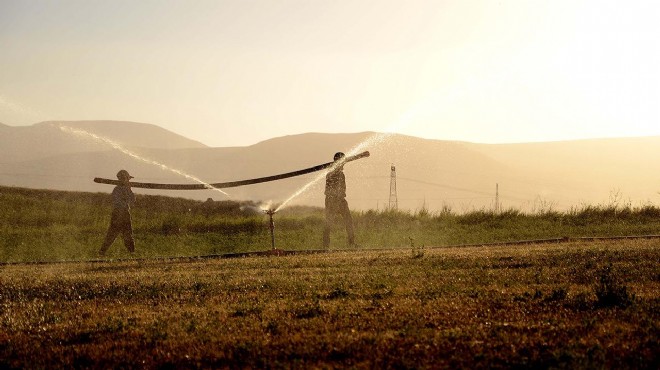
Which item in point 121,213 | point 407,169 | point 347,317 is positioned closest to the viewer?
point 347,317

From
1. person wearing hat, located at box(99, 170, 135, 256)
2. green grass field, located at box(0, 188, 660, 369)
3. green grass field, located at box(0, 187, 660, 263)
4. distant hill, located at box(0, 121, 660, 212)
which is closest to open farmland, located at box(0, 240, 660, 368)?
green grass field, located at box(0, 188, 660, 369)

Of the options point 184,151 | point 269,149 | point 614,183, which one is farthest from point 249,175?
point 614,183

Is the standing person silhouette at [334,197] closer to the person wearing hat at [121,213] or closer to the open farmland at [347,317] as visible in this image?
the person wearing hat at [121,213]

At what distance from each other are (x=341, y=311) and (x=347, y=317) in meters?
0.42

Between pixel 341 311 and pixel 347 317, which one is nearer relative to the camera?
pixel 347 317

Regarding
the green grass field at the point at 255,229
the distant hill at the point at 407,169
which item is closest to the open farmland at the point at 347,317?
the green grass field at the point at 255,229

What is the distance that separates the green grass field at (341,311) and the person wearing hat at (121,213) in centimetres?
274

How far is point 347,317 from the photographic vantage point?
8812 mm

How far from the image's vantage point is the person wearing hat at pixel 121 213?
22.8 m

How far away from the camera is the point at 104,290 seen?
484 inches

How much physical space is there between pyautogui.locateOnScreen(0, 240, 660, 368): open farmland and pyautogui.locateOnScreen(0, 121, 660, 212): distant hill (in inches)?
3876

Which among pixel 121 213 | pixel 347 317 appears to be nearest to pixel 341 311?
pixel 347 317

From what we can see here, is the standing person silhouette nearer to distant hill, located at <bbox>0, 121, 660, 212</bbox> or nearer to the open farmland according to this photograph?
the open farmland

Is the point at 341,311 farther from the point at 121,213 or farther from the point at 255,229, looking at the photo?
the point at 255,229
